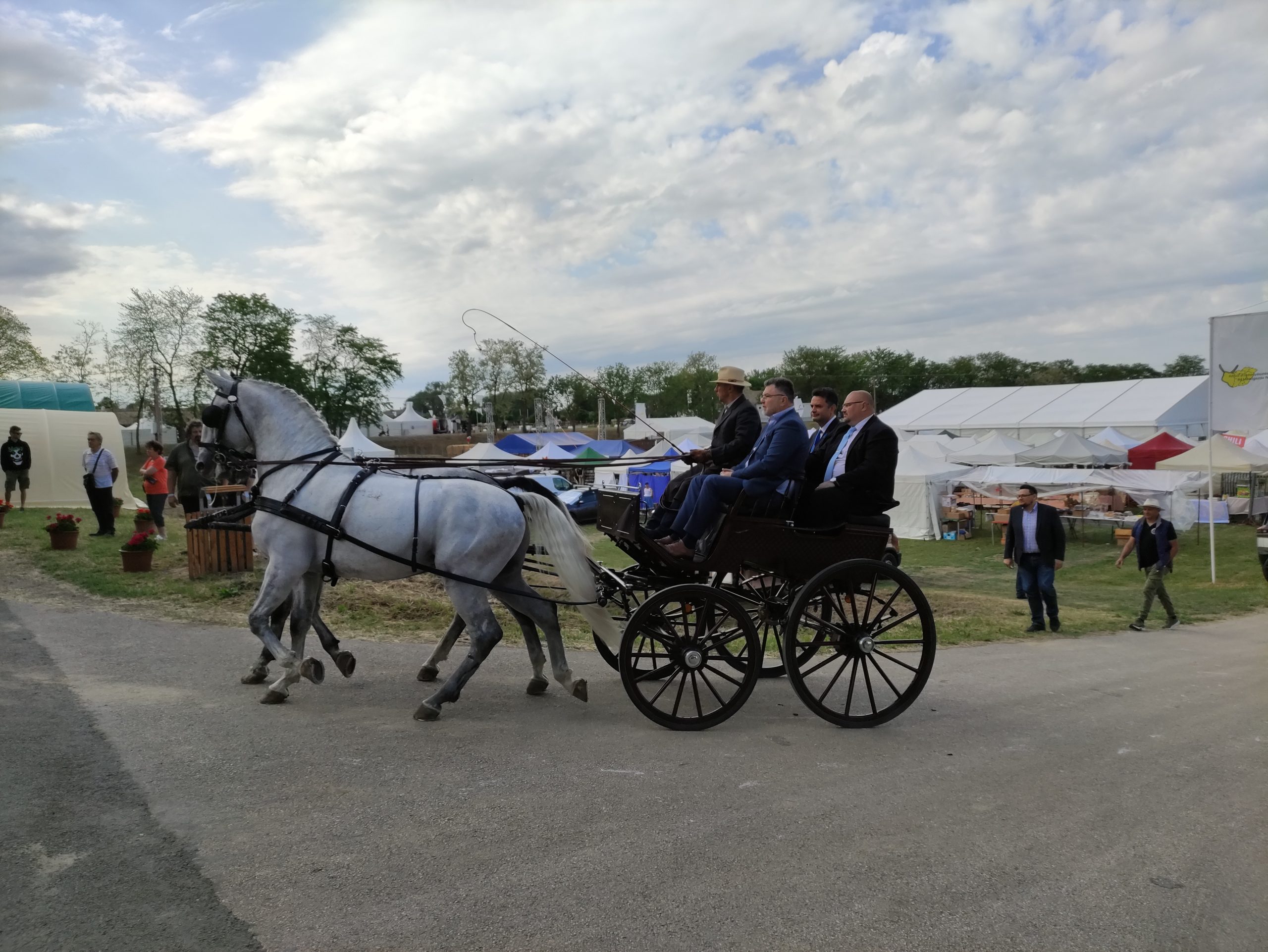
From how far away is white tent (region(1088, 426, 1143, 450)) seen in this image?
3155cm

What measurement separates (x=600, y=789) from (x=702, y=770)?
63 centimetres

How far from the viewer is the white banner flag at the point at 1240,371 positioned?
14.3 m

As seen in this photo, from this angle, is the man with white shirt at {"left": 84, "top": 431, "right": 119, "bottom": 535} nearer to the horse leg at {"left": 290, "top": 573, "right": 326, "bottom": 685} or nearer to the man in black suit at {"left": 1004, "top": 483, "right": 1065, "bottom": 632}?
the horse leg at {"left": 290, "top": 573, "right": 326, "bottom": 685}

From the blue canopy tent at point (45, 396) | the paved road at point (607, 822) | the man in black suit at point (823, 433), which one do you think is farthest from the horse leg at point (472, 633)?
the blue canopy tent at point (45, 396)

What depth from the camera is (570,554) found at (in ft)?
19.4

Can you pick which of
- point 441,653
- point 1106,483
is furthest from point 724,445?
point 1106,483

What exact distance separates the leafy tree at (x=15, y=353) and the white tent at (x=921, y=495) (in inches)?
1664

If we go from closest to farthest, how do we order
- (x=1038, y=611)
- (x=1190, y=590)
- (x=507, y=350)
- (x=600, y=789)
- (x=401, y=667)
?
(x=600, y=789)
(x=401, y=667)
(x=1038, y=611)
(x=1190, y=590)
(x=507, y=350)

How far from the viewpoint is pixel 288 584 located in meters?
5.66

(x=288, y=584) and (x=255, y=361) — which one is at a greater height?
(x=255, y=361)

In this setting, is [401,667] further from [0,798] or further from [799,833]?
[799,833]

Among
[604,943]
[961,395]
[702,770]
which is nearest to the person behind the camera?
→ [604,943]

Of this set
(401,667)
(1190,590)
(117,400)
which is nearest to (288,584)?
(401,667)

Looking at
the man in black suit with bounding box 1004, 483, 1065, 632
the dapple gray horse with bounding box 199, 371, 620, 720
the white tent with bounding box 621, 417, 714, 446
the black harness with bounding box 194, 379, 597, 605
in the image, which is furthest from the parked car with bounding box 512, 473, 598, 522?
the dapple gray horse with bounding box 199, 371, 620, 720
